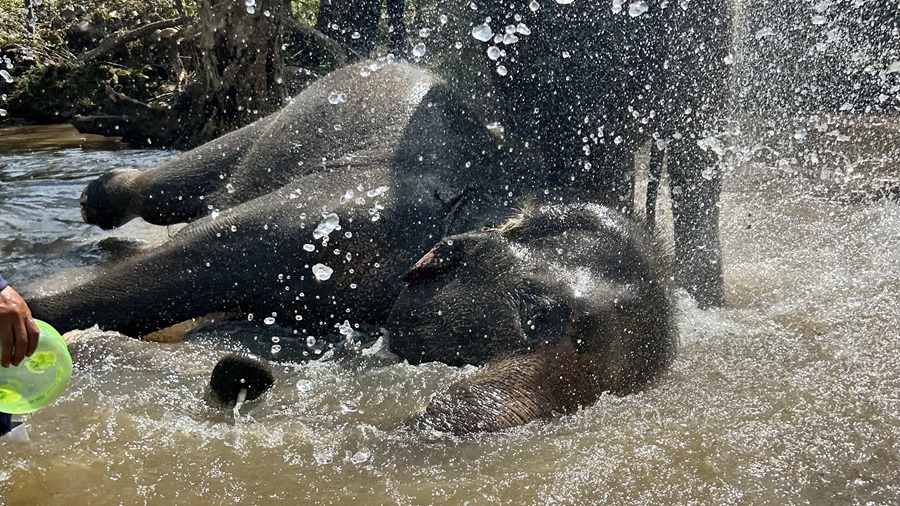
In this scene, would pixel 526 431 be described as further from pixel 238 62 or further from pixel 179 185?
pixel 238 62

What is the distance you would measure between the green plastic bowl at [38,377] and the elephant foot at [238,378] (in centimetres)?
50

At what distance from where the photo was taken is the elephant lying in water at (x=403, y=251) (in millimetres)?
2809

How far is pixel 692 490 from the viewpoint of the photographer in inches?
91.4

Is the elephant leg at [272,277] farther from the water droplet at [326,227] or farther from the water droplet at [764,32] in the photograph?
the water droplet at [764,32]

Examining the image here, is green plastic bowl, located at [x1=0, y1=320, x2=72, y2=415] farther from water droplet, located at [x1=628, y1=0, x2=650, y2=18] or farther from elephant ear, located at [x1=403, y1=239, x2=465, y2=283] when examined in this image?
water droplet, located at [x1=628, y1=0, x2=650, y2=18]

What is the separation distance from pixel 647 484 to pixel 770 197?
4034 millimetres

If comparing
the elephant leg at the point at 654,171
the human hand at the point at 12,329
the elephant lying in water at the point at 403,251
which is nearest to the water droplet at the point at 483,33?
the elephant lying in water at the point at 403,251

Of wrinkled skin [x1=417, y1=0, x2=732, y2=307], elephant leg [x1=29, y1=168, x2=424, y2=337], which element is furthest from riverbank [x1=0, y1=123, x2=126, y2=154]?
wrinkled skin [x1=417, y1=0, x2=732, y2=307]

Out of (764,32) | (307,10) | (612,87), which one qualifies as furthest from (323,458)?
(307,10)

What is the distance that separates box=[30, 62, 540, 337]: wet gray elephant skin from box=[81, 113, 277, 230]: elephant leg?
510mm

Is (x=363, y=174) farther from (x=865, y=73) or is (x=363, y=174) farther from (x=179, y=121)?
(x=865, y=73)

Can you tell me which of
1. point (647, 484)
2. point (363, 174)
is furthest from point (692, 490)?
point (363, 174)

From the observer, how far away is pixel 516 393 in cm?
263

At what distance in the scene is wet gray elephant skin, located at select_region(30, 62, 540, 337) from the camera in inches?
144
